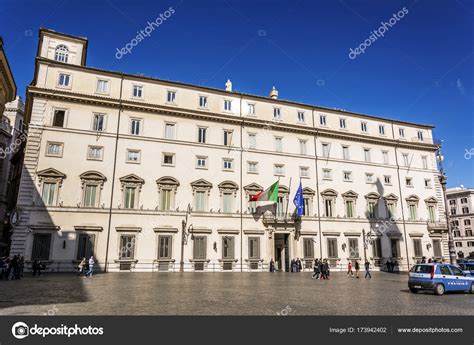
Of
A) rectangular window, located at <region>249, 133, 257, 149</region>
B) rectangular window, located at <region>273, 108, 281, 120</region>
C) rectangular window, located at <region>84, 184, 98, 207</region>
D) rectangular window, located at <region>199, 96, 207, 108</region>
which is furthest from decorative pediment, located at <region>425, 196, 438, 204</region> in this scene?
rectangular window, located at <region>84, 184, 98, 207</region>

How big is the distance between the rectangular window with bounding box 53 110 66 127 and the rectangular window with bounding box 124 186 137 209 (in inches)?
331

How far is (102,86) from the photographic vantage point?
3288 centimetres

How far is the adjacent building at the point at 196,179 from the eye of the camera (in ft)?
96.3

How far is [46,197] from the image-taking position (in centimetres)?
2870

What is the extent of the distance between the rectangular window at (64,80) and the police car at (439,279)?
32056 millimetres

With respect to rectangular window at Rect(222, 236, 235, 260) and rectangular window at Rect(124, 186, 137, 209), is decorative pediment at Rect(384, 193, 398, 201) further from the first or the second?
rectangular window at Rect(124, 186, 137, 209)

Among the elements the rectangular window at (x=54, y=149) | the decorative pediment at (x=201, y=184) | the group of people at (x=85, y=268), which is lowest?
the group of people at (x=85, y=268)

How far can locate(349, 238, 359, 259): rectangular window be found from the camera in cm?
3799

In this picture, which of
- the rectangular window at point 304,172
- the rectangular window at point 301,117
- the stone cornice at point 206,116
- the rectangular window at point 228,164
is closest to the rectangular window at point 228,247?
the rectangular window at point 228,164

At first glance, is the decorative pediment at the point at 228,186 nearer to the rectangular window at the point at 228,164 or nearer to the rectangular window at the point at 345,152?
the rectangular window at the point at 228,164

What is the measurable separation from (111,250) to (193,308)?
20622 mm

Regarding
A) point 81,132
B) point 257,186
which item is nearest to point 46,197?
point 81,132

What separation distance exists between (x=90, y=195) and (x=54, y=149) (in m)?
5.16
